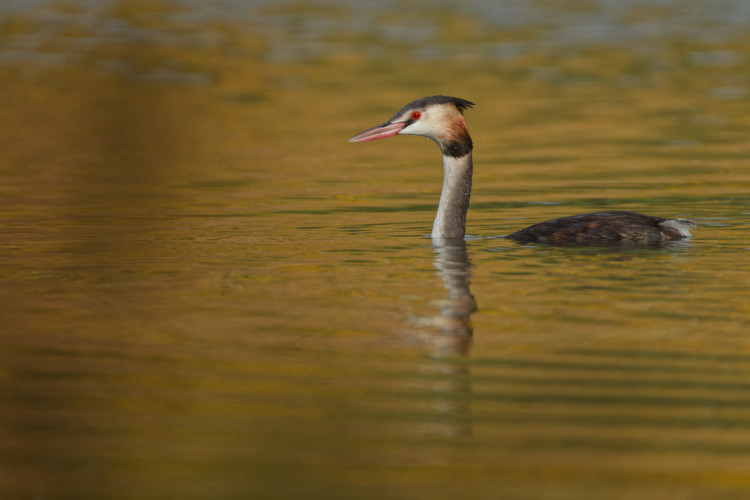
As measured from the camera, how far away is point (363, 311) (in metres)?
9.27

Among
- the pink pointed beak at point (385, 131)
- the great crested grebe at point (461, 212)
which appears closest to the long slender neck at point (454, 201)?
the great crested grebe at point (461, 212)

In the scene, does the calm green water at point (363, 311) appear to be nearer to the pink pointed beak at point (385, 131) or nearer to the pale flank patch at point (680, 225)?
the pale flank patch at point (680, 225)

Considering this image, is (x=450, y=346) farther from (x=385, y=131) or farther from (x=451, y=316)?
(x=385, y=131)

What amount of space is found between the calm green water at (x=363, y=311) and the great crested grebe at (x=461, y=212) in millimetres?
236

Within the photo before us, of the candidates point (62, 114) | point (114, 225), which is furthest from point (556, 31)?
point (114, 225)

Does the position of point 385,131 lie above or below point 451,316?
above

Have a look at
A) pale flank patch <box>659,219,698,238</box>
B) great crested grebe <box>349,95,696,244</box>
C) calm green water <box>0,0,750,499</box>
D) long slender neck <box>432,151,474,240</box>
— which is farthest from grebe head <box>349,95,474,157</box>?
pale flank patch <box>659,219,698,238</box>

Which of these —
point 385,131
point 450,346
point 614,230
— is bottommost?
point 450,346

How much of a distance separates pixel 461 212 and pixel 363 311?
134 inches

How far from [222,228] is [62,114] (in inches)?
491

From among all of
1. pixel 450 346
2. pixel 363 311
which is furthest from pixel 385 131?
pixel 450 346

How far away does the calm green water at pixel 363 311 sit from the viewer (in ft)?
20.6

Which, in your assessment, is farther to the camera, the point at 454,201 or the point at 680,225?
the point at 454,201

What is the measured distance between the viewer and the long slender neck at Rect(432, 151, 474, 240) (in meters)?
12.4
